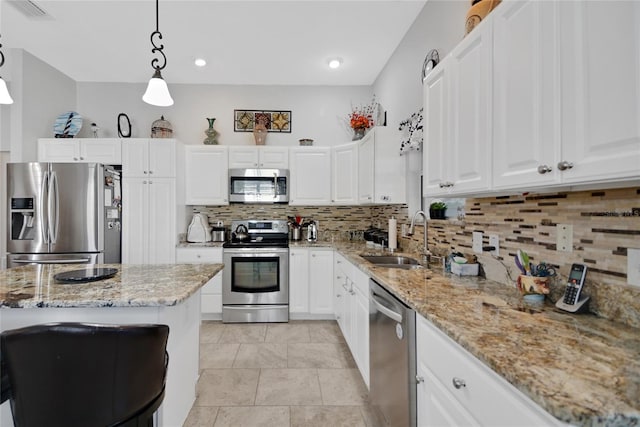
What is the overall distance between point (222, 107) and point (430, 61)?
2.88 metres

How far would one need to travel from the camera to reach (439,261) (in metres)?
2.29

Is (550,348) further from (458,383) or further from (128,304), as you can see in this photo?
(128,304)

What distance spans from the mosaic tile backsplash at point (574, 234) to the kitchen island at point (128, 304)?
1.62 meters

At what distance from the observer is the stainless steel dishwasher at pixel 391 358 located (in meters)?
1.33

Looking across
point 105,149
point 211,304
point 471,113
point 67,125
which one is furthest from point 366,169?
point 67,125

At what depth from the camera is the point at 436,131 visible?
1792mm

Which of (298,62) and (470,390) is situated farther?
(298,62)

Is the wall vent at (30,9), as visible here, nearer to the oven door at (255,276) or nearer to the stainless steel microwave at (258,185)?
the stainless steel microwave at (258,185)

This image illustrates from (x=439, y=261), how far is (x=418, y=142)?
0.97 metres

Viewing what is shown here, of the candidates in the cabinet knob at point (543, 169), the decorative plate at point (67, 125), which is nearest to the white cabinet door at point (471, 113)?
the cabinet knob at point (543, 169)

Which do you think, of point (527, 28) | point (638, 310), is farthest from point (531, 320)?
point (527, 28)

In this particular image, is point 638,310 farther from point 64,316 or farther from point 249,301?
point 249,301

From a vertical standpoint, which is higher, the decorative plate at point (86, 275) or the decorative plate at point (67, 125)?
the decorative plate at point (67, 125)

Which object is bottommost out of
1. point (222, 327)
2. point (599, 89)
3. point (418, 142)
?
point (222, 327)
